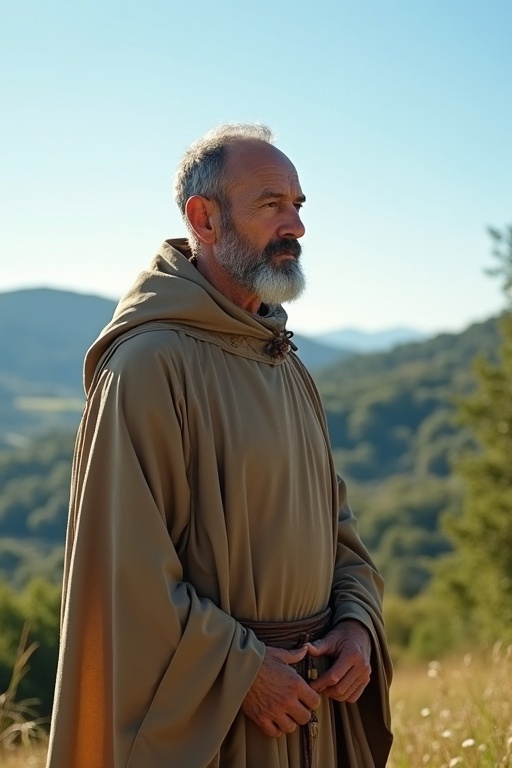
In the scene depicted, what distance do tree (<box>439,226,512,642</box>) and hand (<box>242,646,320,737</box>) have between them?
20.7m

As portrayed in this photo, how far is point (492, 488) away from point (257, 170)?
71.2ft

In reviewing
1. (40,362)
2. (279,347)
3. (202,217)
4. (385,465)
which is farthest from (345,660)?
(40,362)

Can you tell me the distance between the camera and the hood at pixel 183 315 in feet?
9.31

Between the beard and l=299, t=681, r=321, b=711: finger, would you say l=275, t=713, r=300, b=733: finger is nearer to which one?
l=299, t=681, r=321, b=711: finger

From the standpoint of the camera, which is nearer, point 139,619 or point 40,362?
point 139,619

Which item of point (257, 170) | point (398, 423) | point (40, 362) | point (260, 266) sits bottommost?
point (260, 266)

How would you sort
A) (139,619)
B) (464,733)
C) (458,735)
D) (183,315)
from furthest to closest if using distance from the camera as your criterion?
(458,735) < (464,733) < (183,315) < (139,619)

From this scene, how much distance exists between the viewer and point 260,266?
296 cm

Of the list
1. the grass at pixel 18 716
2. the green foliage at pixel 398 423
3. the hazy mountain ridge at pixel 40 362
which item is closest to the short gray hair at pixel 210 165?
the grass at pixel 18 716

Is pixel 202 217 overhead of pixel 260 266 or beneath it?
overhead

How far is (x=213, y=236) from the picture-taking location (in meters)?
3.02

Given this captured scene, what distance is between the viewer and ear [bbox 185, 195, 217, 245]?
3.03 meters

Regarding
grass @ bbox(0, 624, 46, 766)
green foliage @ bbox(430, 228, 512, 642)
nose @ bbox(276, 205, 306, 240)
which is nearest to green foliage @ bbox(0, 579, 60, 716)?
green foliage @ bbox(430, 228, 512, 642)

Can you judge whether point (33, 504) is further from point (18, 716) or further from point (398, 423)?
point (18, 716)
